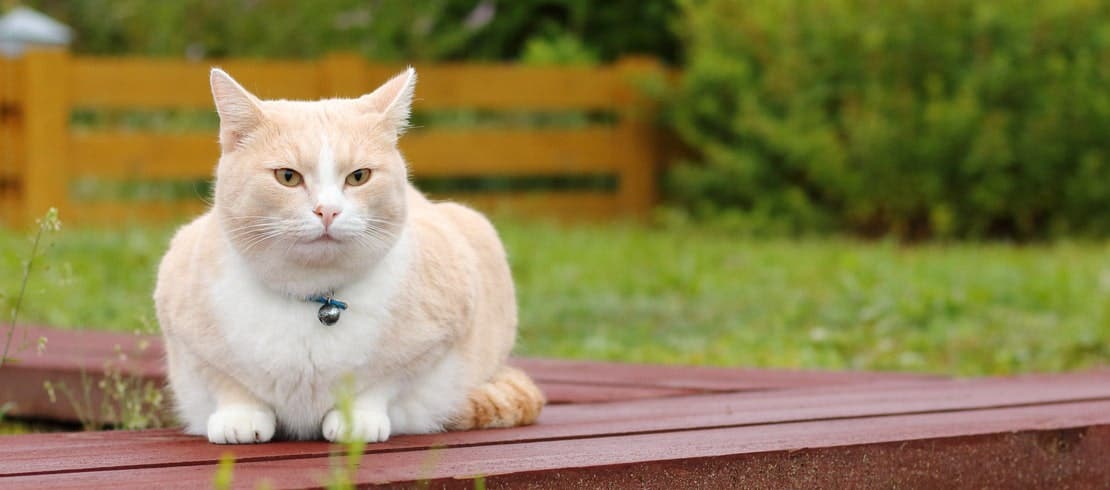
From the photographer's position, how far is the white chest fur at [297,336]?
2.20 metres

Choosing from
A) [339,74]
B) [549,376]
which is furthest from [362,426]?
[339,74]

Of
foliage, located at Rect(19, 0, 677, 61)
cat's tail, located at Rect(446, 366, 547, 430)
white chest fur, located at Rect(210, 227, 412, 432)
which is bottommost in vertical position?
cat's tail, located at Rect(446, 366, 547, 430)

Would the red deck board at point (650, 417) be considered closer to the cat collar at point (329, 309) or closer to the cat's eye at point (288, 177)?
the cat collar at point (329, 309)

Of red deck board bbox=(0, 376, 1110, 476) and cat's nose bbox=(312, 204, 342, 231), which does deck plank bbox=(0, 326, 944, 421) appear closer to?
red deck board bbox=(0, 376, 1110, 476)

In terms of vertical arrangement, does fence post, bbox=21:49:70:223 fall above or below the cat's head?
above

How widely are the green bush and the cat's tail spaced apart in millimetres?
6345

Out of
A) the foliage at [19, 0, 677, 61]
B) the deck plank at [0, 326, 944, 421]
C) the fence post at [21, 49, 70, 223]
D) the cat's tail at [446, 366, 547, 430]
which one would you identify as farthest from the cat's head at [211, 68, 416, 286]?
the foliage at [19, 0, 677, 61]

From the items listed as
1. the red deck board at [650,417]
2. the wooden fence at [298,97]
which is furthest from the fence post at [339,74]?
the red deck board at [650,417]

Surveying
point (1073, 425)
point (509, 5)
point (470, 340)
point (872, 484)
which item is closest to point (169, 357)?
point (470, 340)

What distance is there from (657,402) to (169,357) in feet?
3.39

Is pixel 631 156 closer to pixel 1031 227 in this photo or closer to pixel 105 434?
pixel 1031 227

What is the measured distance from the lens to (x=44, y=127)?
8.19 metres

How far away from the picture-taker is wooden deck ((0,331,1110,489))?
2082mm

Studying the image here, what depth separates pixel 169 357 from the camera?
8.55ft
